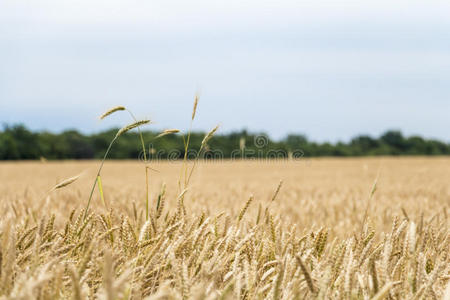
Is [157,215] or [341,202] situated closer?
[157,215]

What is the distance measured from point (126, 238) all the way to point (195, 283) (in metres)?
0.30

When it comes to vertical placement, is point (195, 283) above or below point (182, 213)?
below

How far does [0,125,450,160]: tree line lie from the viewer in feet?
86.2

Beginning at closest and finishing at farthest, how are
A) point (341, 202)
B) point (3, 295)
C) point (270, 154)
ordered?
point (3, 295) → point (341, 202) → point (270, 154)

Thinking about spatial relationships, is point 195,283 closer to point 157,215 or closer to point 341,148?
point 157,215

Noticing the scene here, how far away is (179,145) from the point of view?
30.8 meters

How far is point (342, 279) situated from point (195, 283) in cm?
39

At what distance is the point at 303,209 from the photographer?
3.25 m

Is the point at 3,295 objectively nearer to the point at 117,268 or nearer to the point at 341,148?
the point at 117,268

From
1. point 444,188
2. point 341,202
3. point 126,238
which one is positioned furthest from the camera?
point 444,188

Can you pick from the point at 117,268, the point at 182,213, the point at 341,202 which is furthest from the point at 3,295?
the point at 341,202

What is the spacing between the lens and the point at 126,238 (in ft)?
4.32

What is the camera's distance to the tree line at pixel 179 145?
26.3m

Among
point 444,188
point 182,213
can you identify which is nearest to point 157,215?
point 182,213
